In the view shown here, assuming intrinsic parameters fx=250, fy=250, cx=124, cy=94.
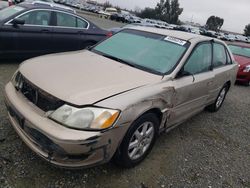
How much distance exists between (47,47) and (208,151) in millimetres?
4781

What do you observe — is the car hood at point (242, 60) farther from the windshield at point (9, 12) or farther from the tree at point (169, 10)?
the tree at point (169, 10)

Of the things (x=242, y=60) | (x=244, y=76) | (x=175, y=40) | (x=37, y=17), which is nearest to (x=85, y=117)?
(x=175, y=40)

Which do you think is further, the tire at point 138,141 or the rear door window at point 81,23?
the rear door window at point 81,23

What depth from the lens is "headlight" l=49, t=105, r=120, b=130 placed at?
229cm

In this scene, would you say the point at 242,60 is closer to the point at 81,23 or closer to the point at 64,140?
the point at 81,23

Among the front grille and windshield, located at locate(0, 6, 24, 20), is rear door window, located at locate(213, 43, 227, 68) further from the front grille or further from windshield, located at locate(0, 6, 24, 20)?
windshield, located at locate(0, 6, 24, 20)

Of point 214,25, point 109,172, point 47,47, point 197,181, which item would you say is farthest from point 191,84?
point 214,25

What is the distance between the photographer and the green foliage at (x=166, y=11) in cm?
8075

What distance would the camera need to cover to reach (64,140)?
2.18 meters

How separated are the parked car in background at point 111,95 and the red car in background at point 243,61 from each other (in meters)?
4.68

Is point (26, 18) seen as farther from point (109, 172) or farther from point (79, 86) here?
point (109, 172)

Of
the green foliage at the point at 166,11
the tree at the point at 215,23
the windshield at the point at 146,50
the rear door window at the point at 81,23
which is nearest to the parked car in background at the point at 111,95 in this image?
the windshield at the point at 146,50

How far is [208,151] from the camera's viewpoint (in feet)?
12.2

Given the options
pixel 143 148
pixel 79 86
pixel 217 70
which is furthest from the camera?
pixel 217 70
